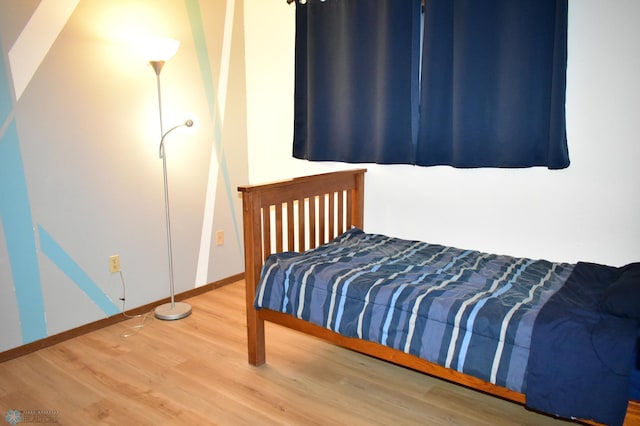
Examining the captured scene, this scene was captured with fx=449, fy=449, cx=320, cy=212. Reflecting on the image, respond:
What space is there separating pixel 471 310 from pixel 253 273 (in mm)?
1042

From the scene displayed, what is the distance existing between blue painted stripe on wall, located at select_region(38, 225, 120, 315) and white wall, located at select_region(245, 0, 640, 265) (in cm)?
165

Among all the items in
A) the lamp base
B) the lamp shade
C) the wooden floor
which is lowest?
the wooden floor

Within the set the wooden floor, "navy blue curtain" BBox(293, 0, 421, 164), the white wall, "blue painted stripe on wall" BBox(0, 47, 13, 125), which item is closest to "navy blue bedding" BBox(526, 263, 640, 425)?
the wooden floor

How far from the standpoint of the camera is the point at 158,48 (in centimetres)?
248

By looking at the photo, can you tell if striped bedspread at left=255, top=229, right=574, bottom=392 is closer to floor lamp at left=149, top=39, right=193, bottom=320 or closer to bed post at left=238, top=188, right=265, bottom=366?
bed post at left=238, top=188, right=265, bottom=366

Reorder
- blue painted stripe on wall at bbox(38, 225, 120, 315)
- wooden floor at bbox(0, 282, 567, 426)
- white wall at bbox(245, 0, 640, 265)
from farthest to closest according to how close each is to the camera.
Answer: blue painted stripe on wall at bbox(38, 225, 120, 315), white wall at bbox(245, 0, 640, 265), wooden floor at bbox(0, 282, 567, 426)

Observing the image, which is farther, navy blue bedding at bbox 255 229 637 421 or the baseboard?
the baseboard

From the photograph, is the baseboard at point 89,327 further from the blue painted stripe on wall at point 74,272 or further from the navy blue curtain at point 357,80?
the navy blue curtain at point 357,80

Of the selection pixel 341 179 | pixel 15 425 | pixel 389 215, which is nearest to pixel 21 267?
pixel 15 425

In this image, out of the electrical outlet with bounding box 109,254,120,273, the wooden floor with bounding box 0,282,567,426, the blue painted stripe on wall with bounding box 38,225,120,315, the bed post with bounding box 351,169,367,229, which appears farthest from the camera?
the bed post with bounding box 351,169,367,229

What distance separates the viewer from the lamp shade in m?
2.45

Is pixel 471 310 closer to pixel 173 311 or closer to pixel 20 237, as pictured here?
pixel 173 311

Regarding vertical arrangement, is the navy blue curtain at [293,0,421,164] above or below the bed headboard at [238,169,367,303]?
above

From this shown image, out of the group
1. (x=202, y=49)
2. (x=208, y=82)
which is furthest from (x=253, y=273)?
(x=202, y=49)
